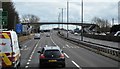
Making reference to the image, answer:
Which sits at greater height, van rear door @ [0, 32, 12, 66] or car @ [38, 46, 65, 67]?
van rear door @ [0, 32, 12, 66]

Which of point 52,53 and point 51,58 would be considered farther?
point 52,53

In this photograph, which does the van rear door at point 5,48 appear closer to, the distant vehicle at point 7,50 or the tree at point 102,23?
the distant vehicle at point 7,50

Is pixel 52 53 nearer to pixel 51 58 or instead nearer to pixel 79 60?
pixel 51 58

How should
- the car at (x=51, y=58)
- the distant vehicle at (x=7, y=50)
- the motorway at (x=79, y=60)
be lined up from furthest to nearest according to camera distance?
the motorway at (x=79, y=60)
the car at (x=51, y=58)
the distant vehicle at (x=7, y=50)

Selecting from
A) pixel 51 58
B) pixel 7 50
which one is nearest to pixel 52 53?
pixel 51 58

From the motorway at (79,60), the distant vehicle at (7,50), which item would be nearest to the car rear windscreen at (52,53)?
the motorway at (79,60)

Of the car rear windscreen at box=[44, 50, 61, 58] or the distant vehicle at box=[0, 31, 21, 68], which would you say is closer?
the distant vehicle at box=[0, 31, 21, 68]

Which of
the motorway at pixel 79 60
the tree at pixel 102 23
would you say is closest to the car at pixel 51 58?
the motorway at pixel 79 60

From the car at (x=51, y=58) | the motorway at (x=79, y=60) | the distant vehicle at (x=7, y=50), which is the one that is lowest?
the motorway at (x=79, y=60)

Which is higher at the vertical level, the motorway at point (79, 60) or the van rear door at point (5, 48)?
the van rear door at point (5, 48)

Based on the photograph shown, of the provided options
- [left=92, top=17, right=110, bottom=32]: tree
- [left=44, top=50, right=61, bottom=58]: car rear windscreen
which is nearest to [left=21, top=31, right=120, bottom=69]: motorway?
[left=44, top=50, right=61, bottom=58]: car rear windscreen

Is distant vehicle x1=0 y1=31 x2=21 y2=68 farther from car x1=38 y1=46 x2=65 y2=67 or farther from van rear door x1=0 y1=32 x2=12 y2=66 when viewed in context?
car x1=38 y1=46 x2=65 y2=67

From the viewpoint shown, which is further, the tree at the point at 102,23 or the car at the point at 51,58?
the tree at the point at 102,23

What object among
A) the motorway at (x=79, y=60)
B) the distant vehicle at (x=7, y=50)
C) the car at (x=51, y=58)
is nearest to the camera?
the distant vehicle at (x=7, y=50)
